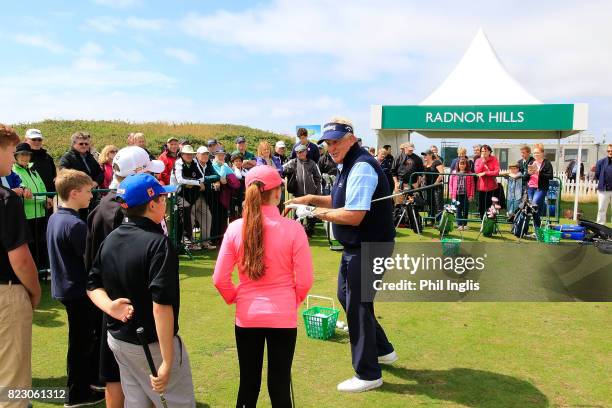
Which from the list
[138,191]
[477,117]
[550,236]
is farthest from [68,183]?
[477,117]

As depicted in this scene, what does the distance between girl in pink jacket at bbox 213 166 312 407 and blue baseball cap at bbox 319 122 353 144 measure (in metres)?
1.06

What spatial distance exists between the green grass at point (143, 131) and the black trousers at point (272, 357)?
129 ft

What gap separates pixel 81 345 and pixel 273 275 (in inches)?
72.0

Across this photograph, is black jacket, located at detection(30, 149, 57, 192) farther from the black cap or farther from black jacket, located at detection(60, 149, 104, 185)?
the black cap

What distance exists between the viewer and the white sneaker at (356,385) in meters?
4.03

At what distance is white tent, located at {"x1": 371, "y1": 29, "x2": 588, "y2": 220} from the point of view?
14102 millimetres

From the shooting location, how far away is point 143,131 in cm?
4741

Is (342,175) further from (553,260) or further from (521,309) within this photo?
(553,260)

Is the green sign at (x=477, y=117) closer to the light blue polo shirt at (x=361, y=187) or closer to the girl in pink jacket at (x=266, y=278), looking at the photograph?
the light blue polo shirt at (x=361, y=187)

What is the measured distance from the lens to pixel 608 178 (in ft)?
40.6

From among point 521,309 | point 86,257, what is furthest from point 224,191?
point 86,257

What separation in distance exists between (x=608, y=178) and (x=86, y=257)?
12853 mm

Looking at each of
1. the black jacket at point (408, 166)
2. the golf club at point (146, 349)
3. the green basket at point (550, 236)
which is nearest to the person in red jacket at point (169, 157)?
the black jacket at point (408, 166)

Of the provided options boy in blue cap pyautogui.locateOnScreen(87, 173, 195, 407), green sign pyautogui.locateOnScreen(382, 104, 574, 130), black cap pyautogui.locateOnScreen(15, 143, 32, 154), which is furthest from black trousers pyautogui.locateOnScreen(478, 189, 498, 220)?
boy in blue cap pyautogui.locateOnScreen(87, 173, 195, 407)
